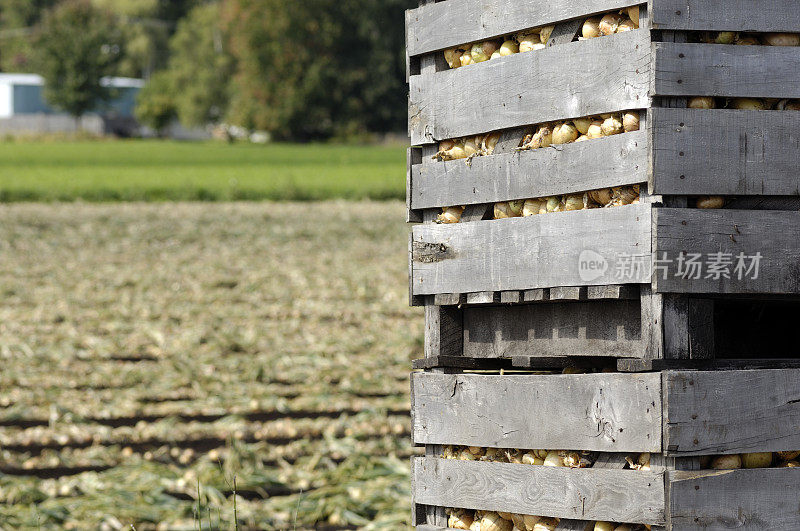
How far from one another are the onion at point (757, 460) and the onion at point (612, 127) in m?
1.05

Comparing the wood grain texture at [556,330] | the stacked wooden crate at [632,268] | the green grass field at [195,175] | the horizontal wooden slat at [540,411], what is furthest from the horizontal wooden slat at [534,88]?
the green grass field at [195,175]

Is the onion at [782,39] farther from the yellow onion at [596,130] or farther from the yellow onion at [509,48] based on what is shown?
the yellow onion at [509,48]

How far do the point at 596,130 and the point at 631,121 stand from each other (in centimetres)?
16

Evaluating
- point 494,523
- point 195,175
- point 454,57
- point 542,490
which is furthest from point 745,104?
point 195,175

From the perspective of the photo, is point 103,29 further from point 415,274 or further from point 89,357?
point 415,274

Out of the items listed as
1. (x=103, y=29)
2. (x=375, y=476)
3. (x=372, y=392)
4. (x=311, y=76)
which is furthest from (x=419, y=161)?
(x=103, y=29)

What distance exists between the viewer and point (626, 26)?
3508mm

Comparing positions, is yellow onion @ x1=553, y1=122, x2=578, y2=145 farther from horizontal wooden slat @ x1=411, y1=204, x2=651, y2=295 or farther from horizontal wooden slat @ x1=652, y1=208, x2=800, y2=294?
horizontal wooden slat @ x1=652, y1=208, x2=800, y2=294

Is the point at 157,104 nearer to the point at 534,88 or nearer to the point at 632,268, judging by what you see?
the point at 534,88

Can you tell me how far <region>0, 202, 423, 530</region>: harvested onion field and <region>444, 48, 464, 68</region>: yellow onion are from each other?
5.97 ft

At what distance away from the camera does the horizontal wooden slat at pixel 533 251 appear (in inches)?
133

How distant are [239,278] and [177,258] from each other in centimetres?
181

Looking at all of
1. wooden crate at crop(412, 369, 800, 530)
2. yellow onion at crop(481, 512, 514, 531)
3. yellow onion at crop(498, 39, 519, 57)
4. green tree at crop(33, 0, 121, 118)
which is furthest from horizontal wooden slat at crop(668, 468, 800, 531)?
green tree at crop(33, 0, 121, 118)

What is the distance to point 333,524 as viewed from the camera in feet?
19.9
